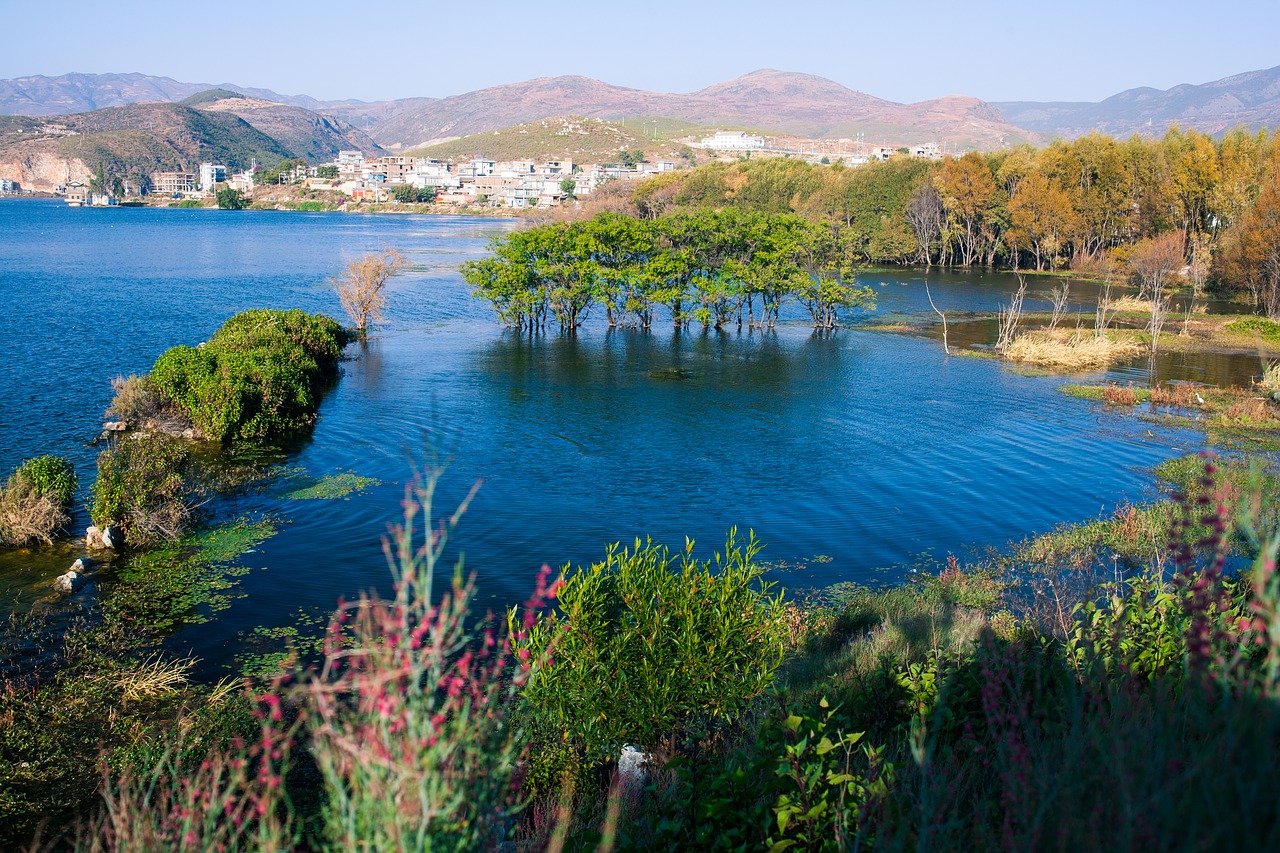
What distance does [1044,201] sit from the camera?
6875 centimetres

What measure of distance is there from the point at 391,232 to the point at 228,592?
106765 millimetres

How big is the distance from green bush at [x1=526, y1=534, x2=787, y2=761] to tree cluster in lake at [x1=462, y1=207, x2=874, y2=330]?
1175 inches

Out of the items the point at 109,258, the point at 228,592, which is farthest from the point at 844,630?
the point at 109,258

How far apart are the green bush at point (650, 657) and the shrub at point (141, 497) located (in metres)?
9.80

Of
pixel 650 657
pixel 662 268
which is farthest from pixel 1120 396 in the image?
pixel 650 657

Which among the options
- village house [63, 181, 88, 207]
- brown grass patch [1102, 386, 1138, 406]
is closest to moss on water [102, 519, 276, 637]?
brown grass patch [1102, 386, 1138, 406]

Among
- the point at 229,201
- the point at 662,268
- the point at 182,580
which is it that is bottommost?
the point at 182,580

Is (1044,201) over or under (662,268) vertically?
over

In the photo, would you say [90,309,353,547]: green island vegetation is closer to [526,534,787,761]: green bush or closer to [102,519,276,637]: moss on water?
[102,519,276,637]: moss on water

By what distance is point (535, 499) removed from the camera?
18.6 metres

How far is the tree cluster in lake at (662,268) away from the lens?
1490 inches

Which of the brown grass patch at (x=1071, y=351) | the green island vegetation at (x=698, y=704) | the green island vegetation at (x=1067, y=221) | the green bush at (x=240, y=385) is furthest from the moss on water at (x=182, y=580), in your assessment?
the brown grass patch at (x=1071, y=351)

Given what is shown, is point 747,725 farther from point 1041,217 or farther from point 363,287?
point 1041,217

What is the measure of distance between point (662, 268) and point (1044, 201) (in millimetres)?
44481
